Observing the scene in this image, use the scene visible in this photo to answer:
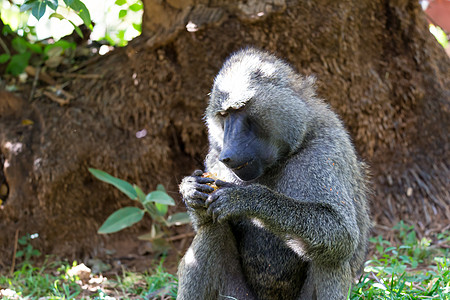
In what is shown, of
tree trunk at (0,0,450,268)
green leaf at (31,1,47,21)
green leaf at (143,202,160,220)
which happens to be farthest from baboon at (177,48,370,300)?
tree trunk at (0,0,450,268)

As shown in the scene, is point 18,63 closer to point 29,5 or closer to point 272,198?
point 29,5

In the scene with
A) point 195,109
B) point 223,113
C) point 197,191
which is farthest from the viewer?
→ point 195,109

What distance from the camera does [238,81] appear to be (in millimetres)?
2699

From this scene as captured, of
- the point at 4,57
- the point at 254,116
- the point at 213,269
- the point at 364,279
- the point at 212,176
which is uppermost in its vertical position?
the point at 254,116

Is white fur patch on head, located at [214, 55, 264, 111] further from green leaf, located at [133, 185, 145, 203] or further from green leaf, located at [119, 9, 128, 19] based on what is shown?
green leaf, located at [119, 9, 128, 19]

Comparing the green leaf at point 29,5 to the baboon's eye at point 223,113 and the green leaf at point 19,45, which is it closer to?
the baboon's eye at point 223,113

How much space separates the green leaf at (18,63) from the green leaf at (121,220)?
1.71m

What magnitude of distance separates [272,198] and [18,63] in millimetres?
3117

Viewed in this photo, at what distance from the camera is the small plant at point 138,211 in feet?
12.4

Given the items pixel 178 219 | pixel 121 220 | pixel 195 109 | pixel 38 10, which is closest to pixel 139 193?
pixel 121 220

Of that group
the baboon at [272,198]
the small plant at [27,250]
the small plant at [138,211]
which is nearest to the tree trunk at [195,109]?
the small plant at [27,250]

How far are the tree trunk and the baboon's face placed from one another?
5.56ft

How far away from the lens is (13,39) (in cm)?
471

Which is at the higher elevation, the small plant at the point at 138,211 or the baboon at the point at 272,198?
the baboon at the point at 272,198
